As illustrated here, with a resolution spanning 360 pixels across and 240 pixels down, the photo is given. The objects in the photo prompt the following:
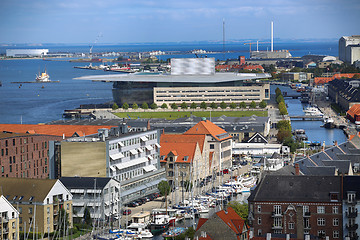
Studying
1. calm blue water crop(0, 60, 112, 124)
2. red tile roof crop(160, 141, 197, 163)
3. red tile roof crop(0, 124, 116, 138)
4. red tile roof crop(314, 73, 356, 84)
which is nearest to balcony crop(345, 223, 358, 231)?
red tile roof crop(160, 141, 197, 163)

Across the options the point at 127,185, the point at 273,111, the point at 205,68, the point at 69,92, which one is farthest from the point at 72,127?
the point at 69,92

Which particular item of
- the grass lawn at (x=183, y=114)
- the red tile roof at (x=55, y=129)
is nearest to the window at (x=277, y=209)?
the red tile roof at (x=55, y=129)

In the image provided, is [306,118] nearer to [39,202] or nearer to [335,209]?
[39,202]

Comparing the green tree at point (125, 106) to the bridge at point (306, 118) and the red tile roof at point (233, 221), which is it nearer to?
the bridge at point (306, 118)

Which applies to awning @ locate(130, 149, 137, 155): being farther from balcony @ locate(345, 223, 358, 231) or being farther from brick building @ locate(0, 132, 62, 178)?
balcony @ locate(345, 223, 358, 231)

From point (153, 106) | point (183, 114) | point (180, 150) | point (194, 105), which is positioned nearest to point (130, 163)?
point (180, 150)

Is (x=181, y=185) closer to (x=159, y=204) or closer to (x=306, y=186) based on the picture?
(x=159, y=204)
